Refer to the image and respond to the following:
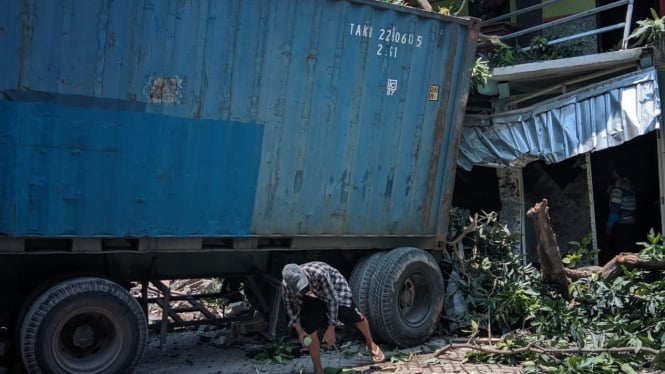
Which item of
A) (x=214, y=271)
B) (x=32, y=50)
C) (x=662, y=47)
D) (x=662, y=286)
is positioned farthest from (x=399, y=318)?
(x=662, y=47)

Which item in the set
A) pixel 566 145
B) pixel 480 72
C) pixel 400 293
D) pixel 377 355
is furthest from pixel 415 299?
pixel 480 72

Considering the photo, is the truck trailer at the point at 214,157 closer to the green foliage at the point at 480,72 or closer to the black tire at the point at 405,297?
the black tire at the point at 405,297

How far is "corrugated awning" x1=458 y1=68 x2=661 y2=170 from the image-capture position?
27.1 ft

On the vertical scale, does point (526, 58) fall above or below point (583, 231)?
above

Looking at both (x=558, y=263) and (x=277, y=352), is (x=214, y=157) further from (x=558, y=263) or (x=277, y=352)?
(x=558, y=263)

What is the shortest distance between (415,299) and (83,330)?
3416mm

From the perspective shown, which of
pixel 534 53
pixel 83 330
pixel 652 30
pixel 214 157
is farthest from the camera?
pixel 534 53

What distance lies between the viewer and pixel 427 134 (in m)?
7.23

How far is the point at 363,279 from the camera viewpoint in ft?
22.9

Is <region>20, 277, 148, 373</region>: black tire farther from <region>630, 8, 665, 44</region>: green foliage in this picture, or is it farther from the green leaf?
<region>630, 8, 665, 44</region>: green foliage

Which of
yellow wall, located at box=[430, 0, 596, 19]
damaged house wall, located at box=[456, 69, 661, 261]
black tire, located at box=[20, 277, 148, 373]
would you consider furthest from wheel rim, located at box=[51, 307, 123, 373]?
yellow wall, located at box=[430, 0, 596, 19]

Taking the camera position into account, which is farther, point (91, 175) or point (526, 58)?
point (526, 58)

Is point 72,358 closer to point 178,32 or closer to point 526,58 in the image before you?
point 178,32

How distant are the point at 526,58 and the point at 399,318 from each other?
15.6 ft
